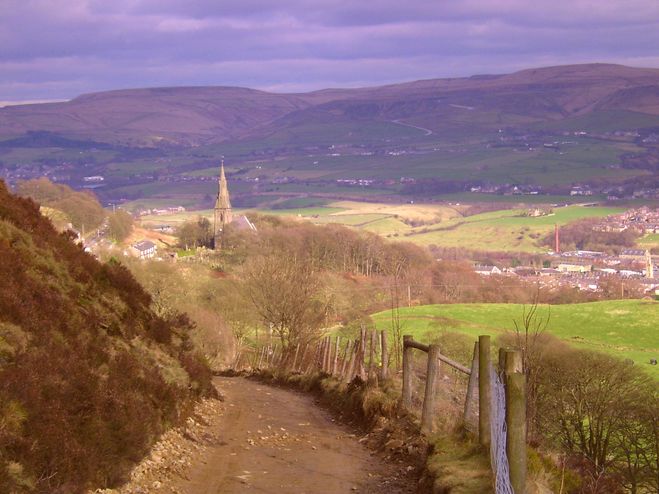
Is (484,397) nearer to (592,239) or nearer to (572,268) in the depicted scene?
(572,268)

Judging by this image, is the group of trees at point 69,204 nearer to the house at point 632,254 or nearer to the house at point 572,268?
the house at point 572,268

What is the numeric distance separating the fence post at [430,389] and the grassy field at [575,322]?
39431mm

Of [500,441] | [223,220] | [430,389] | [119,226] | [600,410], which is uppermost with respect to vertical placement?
[500,441]

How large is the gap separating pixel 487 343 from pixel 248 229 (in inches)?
3876

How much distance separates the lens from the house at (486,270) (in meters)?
102

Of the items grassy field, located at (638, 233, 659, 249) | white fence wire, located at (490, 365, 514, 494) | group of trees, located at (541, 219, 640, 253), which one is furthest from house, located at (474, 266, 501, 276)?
white fence wire, located at (490, 365, 514, 494)

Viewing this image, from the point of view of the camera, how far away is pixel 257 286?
4416 centimetres

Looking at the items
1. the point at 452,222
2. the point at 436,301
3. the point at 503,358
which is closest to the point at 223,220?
the point at 452,222

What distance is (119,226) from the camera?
86688mm

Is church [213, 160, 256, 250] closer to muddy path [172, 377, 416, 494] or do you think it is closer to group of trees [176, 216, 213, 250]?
group of trees [176, 216, 213, 250]

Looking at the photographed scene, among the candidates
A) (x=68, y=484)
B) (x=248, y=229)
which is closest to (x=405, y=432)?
(x=68, y=484)

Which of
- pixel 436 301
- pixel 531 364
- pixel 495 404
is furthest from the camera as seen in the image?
pixel 436 301

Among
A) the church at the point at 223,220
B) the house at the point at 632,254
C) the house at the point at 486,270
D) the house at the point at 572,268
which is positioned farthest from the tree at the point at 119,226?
the house at the point at 632,254

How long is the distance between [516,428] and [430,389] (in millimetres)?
5617
